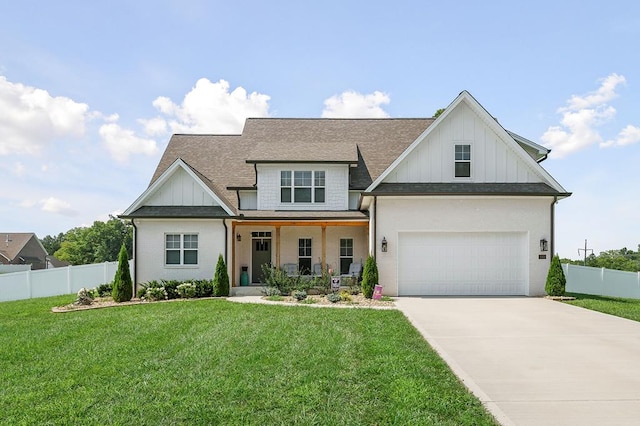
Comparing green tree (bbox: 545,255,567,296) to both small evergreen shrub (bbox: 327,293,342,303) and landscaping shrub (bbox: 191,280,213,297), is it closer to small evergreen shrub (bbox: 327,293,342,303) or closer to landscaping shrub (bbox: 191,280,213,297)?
small evergreen shrub (bbox: 327,293,342,303)

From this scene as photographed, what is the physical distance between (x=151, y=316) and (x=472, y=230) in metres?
11.3

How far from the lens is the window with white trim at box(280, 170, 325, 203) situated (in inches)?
731

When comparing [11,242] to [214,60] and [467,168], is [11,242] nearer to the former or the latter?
[214,60]

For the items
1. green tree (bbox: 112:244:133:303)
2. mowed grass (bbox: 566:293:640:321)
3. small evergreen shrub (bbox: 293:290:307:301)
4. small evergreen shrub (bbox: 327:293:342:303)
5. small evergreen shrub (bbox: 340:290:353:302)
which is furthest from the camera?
green tree (bbox: 112:244:133:303)

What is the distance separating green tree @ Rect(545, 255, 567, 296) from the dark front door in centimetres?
1136

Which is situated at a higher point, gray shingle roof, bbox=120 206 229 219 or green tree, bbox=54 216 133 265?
gray shingle roof, bbox=120 206 229 219

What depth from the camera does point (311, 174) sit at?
1861 cm

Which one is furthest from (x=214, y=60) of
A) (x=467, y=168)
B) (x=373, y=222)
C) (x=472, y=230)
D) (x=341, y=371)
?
(x=341, y=371)

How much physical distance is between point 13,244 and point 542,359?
61.4 metres

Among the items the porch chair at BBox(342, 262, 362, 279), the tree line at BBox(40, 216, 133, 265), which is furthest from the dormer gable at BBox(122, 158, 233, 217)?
the tree line at BBox(40, 216, 133, 265)

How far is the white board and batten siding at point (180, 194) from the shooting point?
17.1 meters

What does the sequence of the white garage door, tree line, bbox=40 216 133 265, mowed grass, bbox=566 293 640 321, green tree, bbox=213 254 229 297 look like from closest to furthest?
1. mowed grass, bbox=566 293 640 321
2. the white garage door
3. green tree, bbox=213 254 229 297
4. tree line, bbox=40 216 133 265

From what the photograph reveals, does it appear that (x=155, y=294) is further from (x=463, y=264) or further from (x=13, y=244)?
(x=13, y=244)

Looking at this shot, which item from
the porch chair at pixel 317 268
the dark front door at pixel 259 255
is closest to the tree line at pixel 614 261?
the porch chair at pixel 317 268
